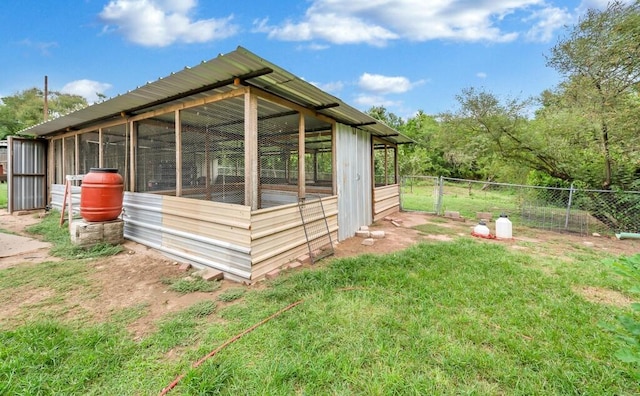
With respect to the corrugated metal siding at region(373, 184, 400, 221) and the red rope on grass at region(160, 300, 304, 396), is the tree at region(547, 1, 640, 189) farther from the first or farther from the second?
the red rope on grass at region(160, 300, 304, 396)

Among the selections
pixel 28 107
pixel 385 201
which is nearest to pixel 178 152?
pixel 385 201

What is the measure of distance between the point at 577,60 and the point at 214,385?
30.1 ft

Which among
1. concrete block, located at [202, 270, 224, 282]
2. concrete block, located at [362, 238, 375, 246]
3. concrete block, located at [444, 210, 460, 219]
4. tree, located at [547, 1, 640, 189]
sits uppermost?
tree, located at [547, 1, 640, 189]

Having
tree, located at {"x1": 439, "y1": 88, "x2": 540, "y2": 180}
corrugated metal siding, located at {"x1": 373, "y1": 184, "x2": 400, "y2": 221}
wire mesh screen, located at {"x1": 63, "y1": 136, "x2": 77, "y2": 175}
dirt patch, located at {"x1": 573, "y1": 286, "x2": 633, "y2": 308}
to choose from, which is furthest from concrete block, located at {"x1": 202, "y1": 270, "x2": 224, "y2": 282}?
tree, located at {"x1": 439, "y1": 88, "x2": 540, "y2": 180}

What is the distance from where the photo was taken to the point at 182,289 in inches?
110

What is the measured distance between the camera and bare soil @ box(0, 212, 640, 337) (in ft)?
7.91

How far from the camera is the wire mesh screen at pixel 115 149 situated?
5.03 metres

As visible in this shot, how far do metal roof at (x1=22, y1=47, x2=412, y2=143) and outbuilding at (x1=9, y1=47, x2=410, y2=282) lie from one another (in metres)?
0.02

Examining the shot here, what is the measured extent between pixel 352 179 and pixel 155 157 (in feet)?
11.9

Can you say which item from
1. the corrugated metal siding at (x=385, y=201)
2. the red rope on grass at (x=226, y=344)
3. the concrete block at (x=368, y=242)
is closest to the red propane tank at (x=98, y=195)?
the red rope on grass at (x=226, y=344)

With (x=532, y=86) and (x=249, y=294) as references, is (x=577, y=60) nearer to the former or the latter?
(x=532, y=86)

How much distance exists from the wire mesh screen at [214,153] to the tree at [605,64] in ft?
25.1

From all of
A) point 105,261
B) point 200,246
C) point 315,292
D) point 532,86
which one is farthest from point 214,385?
point 532,86

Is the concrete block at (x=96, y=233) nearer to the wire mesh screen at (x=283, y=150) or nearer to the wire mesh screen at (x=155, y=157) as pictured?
the wire mesh screen at (x=155, y=157)
